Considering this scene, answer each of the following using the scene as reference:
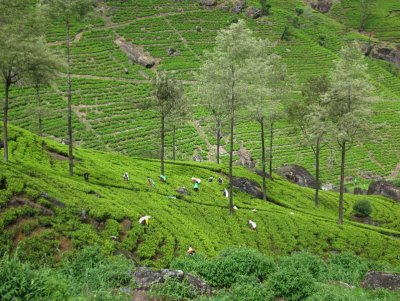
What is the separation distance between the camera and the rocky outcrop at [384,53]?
455ft

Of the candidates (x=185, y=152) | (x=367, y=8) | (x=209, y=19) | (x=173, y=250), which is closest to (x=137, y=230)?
(x=173, y=250)

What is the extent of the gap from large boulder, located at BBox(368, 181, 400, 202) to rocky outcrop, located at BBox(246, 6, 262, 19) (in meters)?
82.8

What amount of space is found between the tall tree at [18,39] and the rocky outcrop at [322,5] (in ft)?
562

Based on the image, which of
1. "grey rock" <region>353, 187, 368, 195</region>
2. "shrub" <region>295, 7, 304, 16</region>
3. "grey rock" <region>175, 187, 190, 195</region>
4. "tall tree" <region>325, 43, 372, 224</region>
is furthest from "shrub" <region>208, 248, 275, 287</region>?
"shrub" <region>295, 7, 304, 16</region>

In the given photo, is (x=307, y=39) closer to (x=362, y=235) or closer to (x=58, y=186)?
(x=362, y=235)

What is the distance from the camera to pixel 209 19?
12350 cm

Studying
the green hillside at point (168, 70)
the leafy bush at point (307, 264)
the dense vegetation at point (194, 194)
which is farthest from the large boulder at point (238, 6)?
the leafy bush at point (307, 264)

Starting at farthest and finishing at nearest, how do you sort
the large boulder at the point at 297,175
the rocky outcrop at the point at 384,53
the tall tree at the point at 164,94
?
the rocky outcrop at the point at 384,53 → the large boulder at the point at 297,175 → the tall tree at the point at 164,94

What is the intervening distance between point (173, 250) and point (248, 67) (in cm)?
1458

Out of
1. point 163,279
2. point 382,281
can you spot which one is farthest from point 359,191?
point 163,279

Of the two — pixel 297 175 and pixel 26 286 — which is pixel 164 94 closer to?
pixel 26 286

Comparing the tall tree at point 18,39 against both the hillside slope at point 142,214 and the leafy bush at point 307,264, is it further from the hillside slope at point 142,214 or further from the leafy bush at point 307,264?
the leafy bush at point 307,264

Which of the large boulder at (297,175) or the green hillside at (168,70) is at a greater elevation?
the green hillside at (168,70)

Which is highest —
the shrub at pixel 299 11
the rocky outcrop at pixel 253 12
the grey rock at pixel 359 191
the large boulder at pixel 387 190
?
the shrub at pixel 299 11
